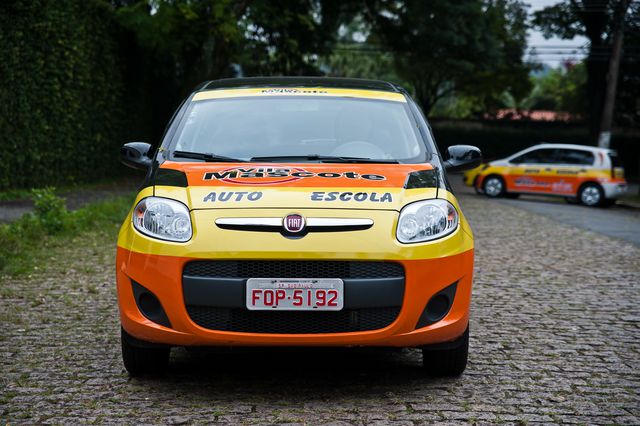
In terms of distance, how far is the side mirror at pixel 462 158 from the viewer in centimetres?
579

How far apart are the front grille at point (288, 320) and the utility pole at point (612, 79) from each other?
2572 cm

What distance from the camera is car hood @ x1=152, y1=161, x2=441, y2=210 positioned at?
4469mm

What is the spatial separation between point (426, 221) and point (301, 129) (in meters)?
1.26

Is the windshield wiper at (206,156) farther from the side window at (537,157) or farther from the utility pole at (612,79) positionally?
the utility pole at (612,79)

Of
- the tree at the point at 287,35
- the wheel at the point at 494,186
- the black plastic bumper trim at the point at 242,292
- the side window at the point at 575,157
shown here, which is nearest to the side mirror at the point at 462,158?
the black plastic bumper trim at the point at 242,292

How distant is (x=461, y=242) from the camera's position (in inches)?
182

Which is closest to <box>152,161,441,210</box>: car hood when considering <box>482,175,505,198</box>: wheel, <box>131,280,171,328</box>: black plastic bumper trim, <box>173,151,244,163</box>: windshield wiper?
<box>173,151,244,163</box>: windshield wiper

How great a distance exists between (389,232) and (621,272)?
18.9 ft

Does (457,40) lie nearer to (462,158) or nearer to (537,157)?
(537,157)

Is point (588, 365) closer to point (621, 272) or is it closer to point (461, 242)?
point (461, 242)

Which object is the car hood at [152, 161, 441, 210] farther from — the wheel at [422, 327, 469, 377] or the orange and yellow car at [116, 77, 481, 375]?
the wheel at [422, 327, 469, 377]

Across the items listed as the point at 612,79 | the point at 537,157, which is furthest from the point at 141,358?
the point at 612,79

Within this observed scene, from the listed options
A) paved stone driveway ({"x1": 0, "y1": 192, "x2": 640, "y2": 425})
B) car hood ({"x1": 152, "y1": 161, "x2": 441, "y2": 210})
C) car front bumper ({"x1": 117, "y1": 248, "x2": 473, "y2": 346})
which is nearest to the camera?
paved stone driveway ({"x1": 0, "y1": 192, "x2": 640, "y2": 425})

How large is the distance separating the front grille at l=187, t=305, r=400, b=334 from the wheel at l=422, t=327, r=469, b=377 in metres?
0.50
